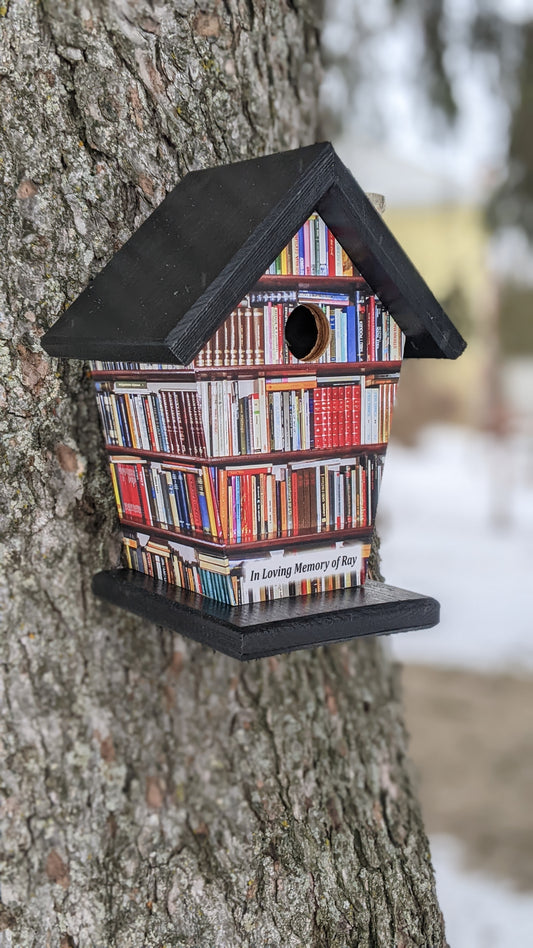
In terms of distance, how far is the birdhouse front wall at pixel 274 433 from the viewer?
1074mm

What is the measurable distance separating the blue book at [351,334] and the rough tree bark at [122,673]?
415mm

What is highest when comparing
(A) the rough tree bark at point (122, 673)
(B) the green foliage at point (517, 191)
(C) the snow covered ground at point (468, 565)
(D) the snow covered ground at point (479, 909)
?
(B) the green foliage at point (517, 191)

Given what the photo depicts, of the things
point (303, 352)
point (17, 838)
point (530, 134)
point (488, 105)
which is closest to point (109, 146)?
point (303, 352)

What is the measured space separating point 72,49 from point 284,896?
134cm

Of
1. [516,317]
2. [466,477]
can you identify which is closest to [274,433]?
[516,317]

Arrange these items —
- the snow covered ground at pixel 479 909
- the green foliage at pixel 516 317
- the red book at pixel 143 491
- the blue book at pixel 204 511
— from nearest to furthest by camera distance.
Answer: the blue book at pixel 204 511 → the red book at pixel 143 491 → the snow covered ground at pixel 479 909 → the green foliage at pixel 516 317

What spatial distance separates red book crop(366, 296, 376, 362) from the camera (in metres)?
1.17

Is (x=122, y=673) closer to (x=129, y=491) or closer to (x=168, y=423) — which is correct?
(x=129, y=491)

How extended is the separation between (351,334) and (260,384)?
0.16 m

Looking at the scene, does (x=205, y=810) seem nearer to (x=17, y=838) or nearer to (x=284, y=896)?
(x=284, y=896)

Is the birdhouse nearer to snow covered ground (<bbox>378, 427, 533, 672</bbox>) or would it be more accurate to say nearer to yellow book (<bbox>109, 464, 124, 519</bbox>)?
yellow book (<bbox>109, 464, 124, 519</bbox>)

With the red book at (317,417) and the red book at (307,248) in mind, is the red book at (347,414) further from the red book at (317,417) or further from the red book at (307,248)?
the red book at (307,248)

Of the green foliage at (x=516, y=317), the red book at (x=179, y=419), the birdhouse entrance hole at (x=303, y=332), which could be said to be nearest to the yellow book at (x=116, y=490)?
the red book at (x=179, y=419)

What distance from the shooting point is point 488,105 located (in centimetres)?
406
